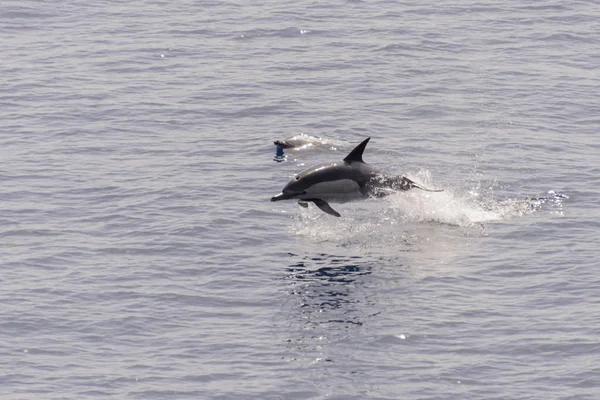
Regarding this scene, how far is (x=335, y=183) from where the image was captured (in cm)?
2934

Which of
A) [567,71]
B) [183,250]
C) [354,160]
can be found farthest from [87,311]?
[567,71]

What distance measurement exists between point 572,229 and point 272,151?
10.0m

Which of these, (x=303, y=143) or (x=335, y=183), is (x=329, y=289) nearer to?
(x=335, y=183)

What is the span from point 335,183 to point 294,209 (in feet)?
11.4

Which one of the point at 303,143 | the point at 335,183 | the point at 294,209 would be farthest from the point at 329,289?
the point at 303,143

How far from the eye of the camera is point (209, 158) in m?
36.8

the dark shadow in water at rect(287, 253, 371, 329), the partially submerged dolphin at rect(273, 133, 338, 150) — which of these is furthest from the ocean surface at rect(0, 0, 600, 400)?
the partially submerged dolphin at rect(273, 133, 338, 150)

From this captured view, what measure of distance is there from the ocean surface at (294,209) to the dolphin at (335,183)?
112 centimetres

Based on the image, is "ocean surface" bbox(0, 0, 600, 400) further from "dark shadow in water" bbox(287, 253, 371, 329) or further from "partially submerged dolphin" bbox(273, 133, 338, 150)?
"partially submerged dolphin" bbox(273, 133, 338, 150)

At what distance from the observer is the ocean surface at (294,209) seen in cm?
2355

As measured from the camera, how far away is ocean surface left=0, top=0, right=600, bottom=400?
2355 cm

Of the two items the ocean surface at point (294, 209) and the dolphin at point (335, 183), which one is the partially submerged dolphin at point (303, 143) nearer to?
the ocean surface at point (294, 209)

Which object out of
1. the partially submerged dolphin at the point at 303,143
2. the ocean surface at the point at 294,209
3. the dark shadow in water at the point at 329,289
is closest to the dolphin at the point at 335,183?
the ocean surface at the point at 294,209

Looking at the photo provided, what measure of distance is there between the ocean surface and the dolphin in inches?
44.1
